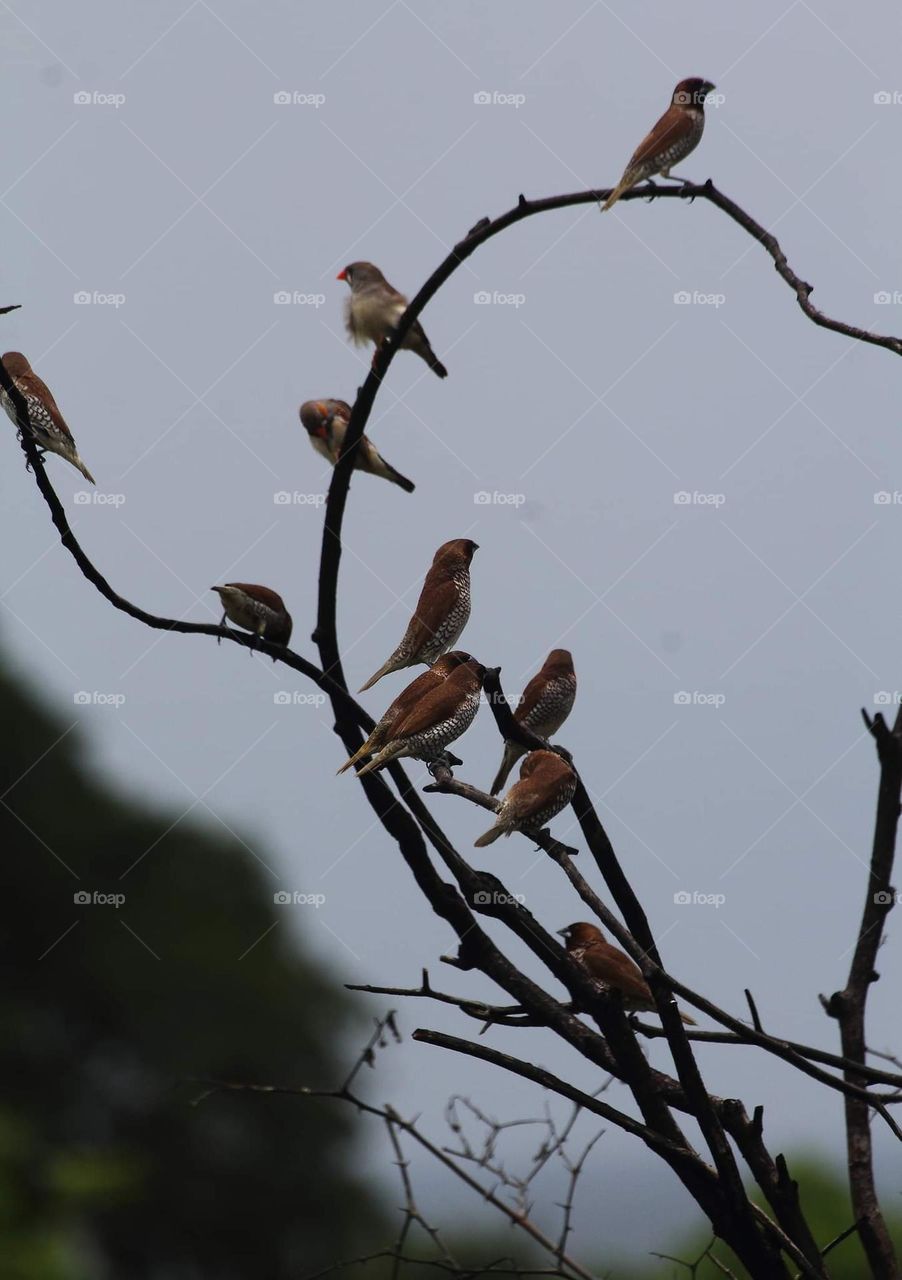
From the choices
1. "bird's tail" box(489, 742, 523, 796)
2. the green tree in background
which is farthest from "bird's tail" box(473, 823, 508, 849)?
the green tree in background

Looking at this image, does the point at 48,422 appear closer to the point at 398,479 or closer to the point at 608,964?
the point at 398,479

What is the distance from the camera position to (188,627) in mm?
2809

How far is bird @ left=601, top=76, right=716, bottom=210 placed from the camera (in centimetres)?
498

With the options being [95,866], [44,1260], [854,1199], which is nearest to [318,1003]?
[95,866]

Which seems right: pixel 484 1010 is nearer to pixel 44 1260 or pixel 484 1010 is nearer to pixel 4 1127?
pixel 44 1260

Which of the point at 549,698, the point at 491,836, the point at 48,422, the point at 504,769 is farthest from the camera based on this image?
the point at 48,422

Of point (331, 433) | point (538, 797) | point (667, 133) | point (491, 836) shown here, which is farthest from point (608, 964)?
point (667, 133)

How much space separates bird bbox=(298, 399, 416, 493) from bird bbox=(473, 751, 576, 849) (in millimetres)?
2504

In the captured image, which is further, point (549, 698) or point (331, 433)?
point (331, 433)

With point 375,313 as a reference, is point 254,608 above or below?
below

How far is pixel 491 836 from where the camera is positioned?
349 cm

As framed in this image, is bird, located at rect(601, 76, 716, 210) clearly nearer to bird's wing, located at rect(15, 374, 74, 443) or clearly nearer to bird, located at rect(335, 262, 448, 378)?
bird, located at rect(335, 262, 448, 378)

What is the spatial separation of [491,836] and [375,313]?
94.6 inches

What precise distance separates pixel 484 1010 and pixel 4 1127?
21929mm
